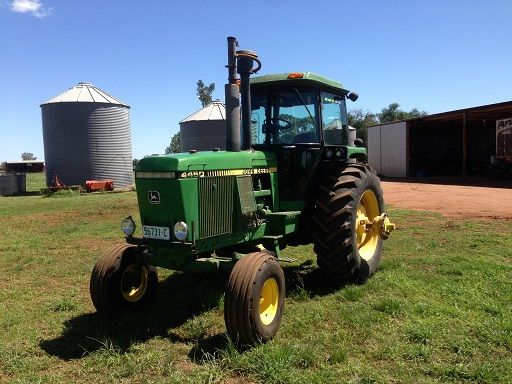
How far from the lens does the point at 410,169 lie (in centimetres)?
2969

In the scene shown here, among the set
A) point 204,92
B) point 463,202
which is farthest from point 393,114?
point 463,202

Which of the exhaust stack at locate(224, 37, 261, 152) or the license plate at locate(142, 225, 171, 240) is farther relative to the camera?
the exhaust stack at locate(224, 37, 261, 152)

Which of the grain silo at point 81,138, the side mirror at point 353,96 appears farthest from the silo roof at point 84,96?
the side mirror at point 353,96

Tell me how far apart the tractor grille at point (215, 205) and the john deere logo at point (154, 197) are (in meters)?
0.39

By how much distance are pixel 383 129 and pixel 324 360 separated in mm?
29133

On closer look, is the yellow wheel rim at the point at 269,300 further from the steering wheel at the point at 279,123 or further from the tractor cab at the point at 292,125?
the steering wheel at the point at 279,123

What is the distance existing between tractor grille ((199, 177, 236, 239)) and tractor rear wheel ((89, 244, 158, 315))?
0.96 metres

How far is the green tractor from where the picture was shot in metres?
4.23

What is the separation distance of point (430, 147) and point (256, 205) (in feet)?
94.5

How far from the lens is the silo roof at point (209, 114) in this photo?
2992 centimetres

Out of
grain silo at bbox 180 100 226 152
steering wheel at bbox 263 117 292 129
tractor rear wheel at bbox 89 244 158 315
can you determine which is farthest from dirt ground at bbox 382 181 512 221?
grain silo at bbox 180 100 226 152

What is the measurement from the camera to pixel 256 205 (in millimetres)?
5023

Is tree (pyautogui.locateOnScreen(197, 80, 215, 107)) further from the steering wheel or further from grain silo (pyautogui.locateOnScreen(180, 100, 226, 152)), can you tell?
the steering wheel

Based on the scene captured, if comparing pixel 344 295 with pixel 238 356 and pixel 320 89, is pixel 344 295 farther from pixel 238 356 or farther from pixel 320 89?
pixel 320 89
